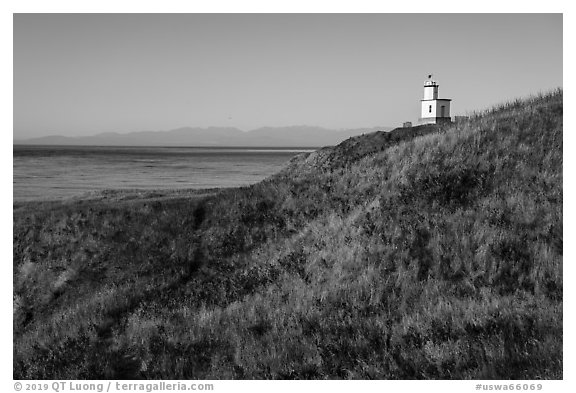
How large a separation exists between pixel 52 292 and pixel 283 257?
8.20 metres

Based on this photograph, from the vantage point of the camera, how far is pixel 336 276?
1002 centimetres

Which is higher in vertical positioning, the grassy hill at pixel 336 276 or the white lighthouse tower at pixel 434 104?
the white lighthouse tower at pixel 434 104

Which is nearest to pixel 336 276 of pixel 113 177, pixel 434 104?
pixel 434 104

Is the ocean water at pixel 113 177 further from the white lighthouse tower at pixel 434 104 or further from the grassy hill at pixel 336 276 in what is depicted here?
the grassy hill at pixel 336 276

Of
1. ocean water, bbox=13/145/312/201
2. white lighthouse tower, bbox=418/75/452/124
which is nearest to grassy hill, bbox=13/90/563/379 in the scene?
white lighthouse tower, bbox=418/75/452/124

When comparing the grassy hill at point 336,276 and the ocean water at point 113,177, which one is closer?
the grassy hill at point 336,276

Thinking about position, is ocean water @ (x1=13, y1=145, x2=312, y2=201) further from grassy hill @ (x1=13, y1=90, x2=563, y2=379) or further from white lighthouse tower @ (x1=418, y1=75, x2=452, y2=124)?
grassy hill @ (x1=13, y1=90, x2=563, y2=379)

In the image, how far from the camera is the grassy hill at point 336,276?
728 cm

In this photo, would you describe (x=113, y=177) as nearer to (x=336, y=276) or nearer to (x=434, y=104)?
(x=434, y=104)

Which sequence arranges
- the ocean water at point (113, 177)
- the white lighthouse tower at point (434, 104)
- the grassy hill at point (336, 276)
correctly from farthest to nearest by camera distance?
the ocean water at point (113, 177) → the white lighthouse tower at point (434, 104) → the grassy hill at point (336, 276)

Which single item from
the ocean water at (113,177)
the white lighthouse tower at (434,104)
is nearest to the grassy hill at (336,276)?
the white lighthouse tower at (434,104)

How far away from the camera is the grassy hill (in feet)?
23.9
